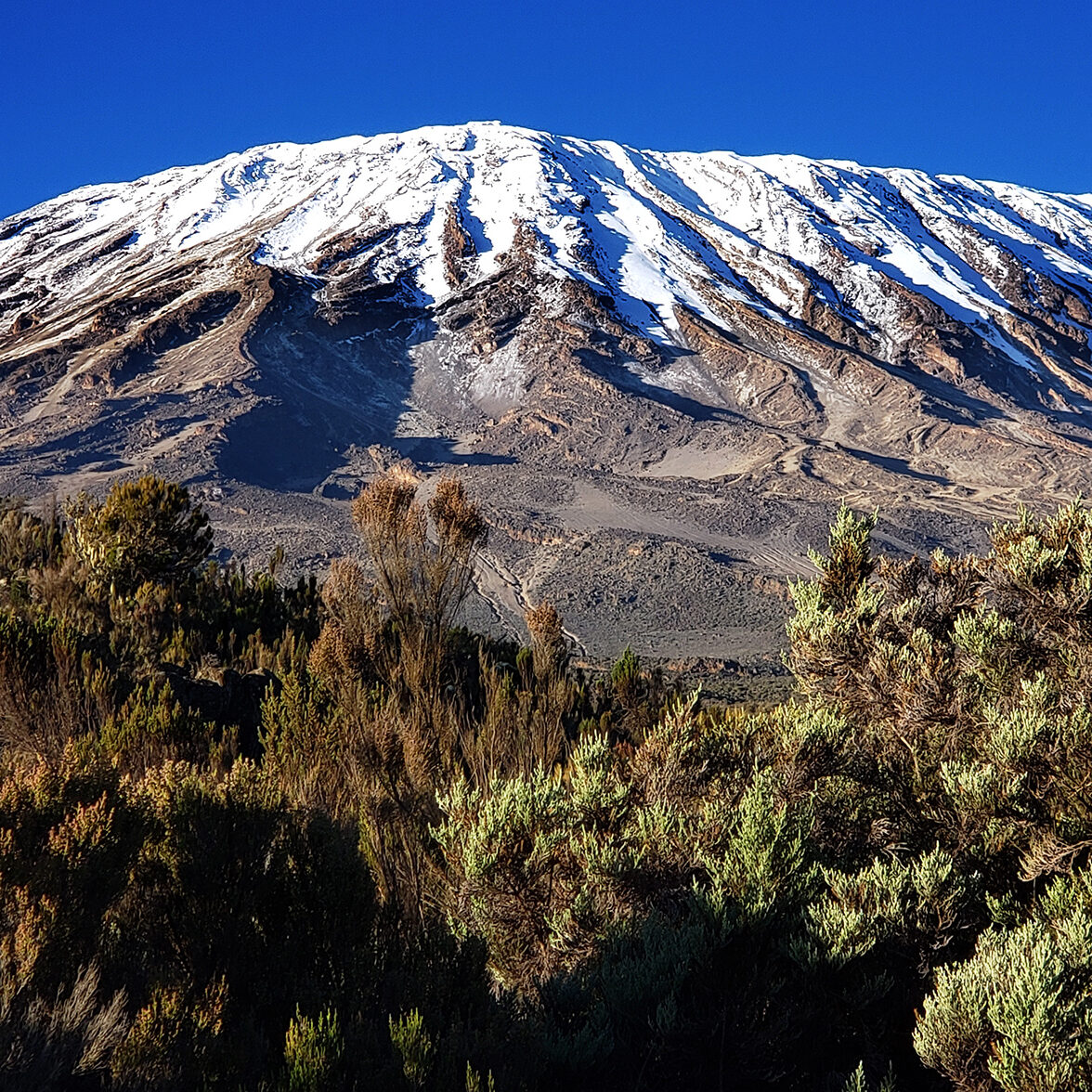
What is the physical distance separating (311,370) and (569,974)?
4173 cm

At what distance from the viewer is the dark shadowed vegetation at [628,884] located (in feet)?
7.14

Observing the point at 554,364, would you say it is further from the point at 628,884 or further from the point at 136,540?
the point at 628,884

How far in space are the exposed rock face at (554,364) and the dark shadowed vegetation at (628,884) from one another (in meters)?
13.7

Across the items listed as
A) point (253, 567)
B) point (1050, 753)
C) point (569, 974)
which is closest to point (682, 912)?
point (569, 974)

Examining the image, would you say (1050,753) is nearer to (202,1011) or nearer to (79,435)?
(202,1011)

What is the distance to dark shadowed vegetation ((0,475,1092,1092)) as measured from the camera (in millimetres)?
2176

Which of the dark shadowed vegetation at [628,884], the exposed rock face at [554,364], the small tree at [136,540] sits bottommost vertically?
the dark shadowed vegetation at [628,884]

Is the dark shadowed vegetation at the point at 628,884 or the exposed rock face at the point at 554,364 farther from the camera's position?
the exposed rock face at the point at 554,364

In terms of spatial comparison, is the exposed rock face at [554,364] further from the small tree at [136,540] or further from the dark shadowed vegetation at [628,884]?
the dark shadowed vegetation at [628,884]

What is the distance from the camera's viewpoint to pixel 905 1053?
273 cm

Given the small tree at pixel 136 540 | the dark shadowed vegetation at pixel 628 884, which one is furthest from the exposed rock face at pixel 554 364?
the dark shadowed vegetation at pixel 628 884

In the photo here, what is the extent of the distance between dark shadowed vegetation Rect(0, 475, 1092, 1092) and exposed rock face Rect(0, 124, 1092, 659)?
13.7m

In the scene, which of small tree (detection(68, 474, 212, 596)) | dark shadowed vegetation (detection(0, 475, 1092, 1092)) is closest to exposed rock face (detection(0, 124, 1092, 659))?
small tree (detection(68, 474, 212, 596))

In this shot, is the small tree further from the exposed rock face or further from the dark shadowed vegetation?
the exposed rock face
